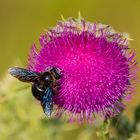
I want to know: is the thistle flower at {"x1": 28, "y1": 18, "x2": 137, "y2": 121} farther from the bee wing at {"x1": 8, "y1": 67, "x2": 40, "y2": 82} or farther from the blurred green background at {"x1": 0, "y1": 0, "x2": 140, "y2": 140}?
the blurred green background at {"x1": 0, "y1": 0, "x2": 140, "y2": 140}

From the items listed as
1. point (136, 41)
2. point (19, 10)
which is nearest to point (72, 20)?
point (136, 41)

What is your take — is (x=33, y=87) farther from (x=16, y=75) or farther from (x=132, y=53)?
(x=132, y=53)

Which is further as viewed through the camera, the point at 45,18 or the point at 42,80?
the point at 45,18

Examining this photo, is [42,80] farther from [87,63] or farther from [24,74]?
[87,63]

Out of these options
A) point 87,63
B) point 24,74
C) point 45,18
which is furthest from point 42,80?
point 45,18

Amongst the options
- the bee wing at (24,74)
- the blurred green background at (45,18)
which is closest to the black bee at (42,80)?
the bee wing at (24,74)

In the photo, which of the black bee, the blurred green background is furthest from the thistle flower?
the blurred green background
